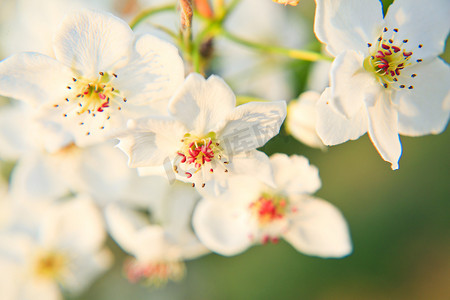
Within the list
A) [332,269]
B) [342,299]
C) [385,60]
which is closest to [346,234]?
[385,60]

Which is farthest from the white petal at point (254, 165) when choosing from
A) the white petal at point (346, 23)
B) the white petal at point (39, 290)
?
the white petal at point (39, 290)

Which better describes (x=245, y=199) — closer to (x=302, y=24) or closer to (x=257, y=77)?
(x=257, y=77)

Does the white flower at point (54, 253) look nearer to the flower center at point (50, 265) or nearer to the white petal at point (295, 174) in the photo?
the flower center at point (50, 265)

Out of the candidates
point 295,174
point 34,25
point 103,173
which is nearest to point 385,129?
point 295,174

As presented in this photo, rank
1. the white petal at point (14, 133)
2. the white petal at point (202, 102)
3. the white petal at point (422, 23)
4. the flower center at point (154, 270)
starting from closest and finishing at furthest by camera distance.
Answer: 1. the white petal at point (202, 102)
2. the white petal at point (422, 23)
3. the white petal at point (14, 133)
4. the flower center at point (154, 270)

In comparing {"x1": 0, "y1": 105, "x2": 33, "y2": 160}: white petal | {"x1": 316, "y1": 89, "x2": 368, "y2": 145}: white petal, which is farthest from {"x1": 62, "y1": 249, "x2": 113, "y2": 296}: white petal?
{"x1": 316, "y1": 89, "x2": 368, "y2": 145}: white petal

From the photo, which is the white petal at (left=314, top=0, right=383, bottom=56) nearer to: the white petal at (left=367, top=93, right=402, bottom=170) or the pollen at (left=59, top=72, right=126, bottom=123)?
the white petal at (left=367, top=93, right=402, bottom=170)
